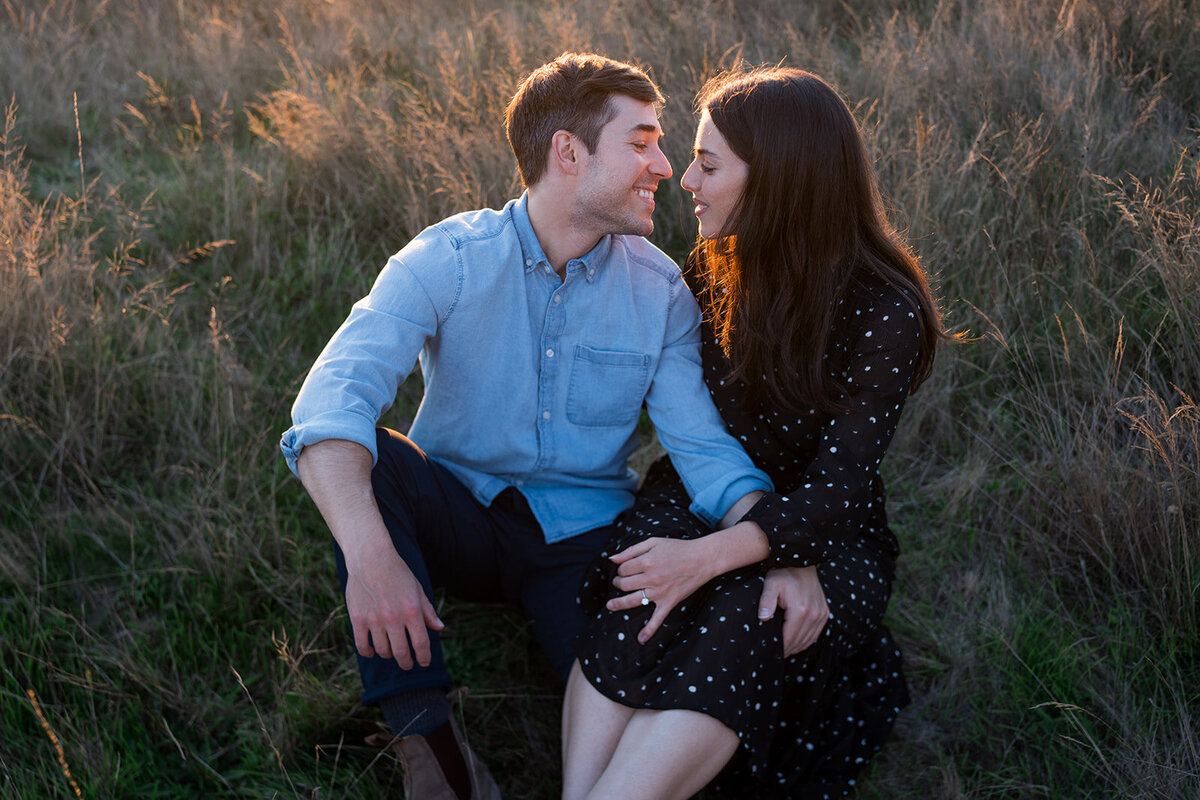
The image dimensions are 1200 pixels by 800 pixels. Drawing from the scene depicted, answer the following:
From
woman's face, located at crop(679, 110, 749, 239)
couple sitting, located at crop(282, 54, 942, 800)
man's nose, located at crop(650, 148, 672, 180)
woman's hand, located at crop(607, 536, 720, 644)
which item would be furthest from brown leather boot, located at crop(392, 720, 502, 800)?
man's nose, located at crop(650, 148, 672, 180)

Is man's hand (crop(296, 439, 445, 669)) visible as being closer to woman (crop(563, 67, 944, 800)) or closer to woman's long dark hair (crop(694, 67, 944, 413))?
woman (crop(563, 67, 944, 800))

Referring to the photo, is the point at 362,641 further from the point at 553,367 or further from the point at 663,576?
the point at 553,367

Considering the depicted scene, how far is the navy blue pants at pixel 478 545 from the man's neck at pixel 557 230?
2.18ft

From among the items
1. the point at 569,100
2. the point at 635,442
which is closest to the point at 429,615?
the point at 635,442

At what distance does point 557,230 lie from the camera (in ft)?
8.32

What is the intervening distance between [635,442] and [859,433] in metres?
0.76

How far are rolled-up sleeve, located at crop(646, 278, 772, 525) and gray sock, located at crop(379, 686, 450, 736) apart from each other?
816mm

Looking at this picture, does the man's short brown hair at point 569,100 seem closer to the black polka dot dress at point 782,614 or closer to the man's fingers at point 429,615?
the black polka dot dress at point 782,614

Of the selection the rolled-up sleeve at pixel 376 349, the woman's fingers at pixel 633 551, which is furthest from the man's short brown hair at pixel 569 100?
the woman's fingers at pixel 633 551

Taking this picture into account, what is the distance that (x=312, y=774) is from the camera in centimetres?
240

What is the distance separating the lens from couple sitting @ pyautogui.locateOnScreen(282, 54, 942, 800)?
205cm

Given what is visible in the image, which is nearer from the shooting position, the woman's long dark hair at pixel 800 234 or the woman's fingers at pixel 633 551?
the woman's fingers at pixel 633 551

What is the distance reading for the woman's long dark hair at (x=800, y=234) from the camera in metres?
2.25

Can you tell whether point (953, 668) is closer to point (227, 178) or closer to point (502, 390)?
point (502, 390)
